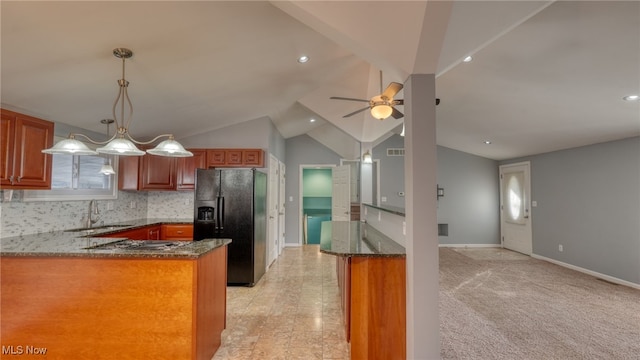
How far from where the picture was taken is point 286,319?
9.88ft

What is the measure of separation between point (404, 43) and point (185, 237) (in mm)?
4108

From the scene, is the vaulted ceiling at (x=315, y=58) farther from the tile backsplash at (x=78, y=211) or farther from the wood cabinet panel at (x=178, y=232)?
the wood cabinet panel at (x=178, y=232)

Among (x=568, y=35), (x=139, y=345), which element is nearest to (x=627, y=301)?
(x=568, y=35)

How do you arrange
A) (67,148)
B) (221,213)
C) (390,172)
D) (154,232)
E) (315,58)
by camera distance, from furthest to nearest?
(390,172), (154,232), (221,213), (315,58), (67,148)

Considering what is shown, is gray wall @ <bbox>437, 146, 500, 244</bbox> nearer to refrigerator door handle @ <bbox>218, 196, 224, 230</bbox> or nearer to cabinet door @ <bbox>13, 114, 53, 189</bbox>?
refrigerator door handle @ <bbox>218, 196, 224, 230</bbox>

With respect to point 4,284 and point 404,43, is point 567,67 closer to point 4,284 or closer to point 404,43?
point 404,43

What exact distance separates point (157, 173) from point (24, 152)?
6.59 feet

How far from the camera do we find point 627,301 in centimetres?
348

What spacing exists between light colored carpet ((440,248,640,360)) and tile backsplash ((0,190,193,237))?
4290 mm

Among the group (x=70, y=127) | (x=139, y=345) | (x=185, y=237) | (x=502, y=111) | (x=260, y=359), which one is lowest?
(x=260, y=359)

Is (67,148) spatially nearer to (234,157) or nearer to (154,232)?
(154,232)

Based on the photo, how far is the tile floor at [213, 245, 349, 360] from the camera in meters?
2.42

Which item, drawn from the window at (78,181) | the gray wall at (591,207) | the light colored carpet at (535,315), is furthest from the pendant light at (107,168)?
the gray wall at (591,207)

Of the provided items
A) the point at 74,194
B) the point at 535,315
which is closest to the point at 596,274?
the point at 535,315
